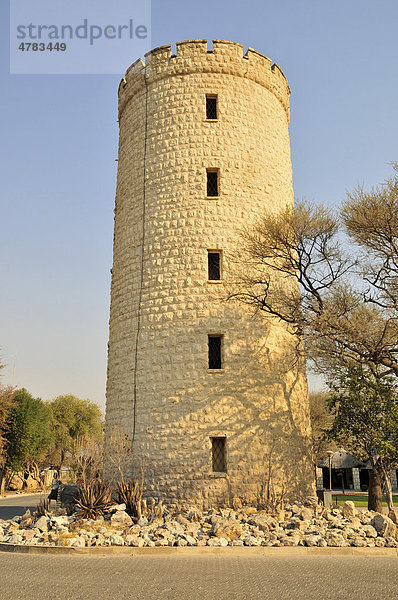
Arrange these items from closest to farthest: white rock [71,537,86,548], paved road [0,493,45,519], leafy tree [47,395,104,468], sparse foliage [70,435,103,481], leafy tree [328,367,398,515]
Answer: white rock [71,537,86,548] < leafy tree [328,367,398,515] < sparse foliage [70,435,103,481] < paved road [0,493,45,519] < leafy tree [47,395,104,468]

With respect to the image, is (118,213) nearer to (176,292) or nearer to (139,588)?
(176,292)

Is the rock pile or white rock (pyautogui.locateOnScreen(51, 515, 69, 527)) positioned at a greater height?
white rock (pyautogui.locateOnScreen(51, 515, 69, 527))

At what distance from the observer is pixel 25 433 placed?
102 ft

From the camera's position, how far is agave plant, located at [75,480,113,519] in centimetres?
1227

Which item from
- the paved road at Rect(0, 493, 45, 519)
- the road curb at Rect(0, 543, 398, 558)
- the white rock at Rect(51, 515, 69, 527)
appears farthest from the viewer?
the paved road at Rect(0, 493, 45, 519)

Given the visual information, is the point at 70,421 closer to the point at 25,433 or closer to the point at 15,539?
the point at 25,433

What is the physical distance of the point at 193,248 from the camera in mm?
15242

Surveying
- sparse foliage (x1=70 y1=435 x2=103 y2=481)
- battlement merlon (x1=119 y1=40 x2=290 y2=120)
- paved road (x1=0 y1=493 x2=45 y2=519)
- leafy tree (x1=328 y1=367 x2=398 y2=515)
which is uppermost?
battlement merlon (x1=119 y1=40 x2=290 y2=120)

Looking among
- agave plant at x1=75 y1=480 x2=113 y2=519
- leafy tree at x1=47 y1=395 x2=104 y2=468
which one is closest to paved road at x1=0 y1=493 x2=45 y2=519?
agave plant at x1=75 y1=480 x2=113 y2=519

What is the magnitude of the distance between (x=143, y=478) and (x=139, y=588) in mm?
6866

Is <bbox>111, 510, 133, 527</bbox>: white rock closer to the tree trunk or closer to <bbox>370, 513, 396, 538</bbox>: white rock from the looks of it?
<bbox>370, 513, 396, 538</bbox>: white rock

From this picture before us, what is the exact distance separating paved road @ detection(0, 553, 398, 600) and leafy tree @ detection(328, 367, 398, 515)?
11.4 feet

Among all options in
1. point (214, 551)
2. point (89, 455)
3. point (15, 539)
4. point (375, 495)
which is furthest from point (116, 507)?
point (375, 495)

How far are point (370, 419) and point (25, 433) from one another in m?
24.3
